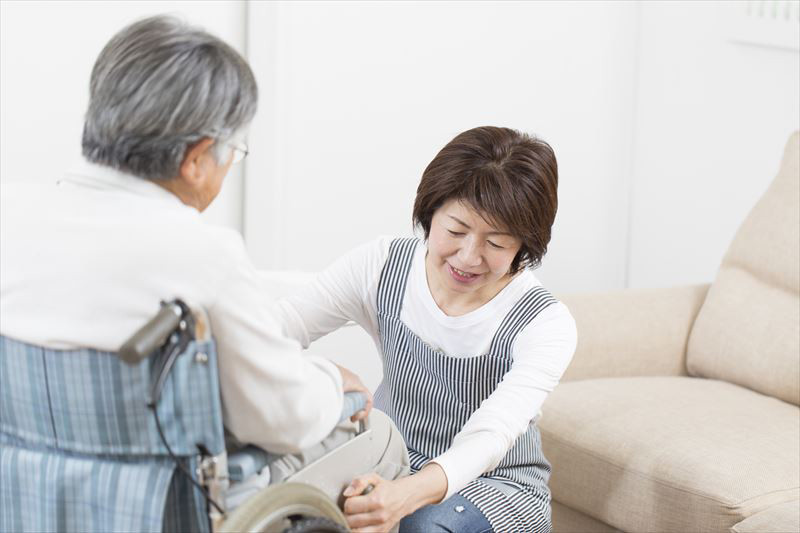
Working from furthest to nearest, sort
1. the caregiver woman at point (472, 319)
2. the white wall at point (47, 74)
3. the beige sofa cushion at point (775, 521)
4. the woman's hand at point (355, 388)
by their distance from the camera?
the white wall at point (47, 74)
the beige sofa cushion at point (775, 521)
the caregiver woman at point (472, 319)
the woman's hand at point (355, 388)

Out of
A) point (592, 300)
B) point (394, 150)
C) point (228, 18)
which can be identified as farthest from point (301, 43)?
point (592, 300)

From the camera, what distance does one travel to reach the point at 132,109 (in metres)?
1.23

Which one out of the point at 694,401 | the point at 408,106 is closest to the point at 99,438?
the point at 694,401

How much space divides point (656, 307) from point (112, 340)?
191cm

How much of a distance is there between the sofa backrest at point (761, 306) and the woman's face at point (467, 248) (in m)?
1.00

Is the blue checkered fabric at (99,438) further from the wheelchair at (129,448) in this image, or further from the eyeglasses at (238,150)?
the eyeglasses at (238,150)

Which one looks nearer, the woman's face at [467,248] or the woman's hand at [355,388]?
the woman's hand at [355,388]

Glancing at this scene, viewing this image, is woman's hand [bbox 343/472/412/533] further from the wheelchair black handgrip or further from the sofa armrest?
the sofa armrest

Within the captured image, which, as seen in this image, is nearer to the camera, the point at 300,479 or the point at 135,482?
the point at 135,482

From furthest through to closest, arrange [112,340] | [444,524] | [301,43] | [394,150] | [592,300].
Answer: [394,150]
[301,43]
[592,300]
[444,524]
[112,340]

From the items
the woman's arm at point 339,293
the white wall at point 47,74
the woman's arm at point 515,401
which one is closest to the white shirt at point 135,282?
the woman's arm at point 515,401

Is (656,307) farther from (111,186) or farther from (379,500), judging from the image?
(111,186)

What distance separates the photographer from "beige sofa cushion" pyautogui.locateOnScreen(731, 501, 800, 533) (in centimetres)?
190

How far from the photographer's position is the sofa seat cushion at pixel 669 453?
2100 mm
